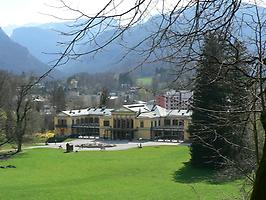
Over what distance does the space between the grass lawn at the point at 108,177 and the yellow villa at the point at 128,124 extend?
1303 cm

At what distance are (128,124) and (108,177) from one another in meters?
29.9

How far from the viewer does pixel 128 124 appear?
2238 inches

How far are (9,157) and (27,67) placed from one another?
161 metres

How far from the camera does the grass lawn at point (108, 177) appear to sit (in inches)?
814

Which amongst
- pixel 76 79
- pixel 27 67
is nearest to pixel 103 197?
pixel 76 79

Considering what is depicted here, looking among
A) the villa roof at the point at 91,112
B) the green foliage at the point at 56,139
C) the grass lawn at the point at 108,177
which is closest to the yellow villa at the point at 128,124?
the villa roof at the point at 91,112

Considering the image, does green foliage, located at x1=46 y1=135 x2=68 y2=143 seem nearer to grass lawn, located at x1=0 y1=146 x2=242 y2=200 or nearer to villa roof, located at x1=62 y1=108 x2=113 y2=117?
villa roof, located at x1=62 y1=108 x2=113 y2=117

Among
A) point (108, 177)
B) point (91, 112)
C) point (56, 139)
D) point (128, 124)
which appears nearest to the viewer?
point (108, 177)

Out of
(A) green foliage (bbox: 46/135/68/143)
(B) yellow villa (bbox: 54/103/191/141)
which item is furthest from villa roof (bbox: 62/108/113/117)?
(A) green foliage (bbox: 46/135/68/143)

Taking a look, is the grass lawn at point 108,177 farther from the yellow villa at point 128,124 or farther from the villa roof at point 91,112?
the villa roof at point 91,112

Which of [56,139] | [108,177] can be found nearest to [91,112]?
[56,139]

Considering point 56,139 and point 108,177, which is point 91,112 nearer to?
point 56,139

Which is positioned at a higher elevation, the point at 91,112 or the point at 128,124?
the point at 91,112

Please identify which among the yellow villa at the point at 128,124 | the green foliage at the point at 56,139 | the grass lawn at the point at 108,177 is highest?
the yellow villa at the point at 128,124
